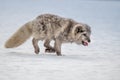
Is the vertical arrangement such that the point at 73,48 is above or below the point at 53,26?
below

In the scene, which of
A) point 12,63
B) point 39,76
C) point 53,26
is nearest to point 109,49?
point 53,26

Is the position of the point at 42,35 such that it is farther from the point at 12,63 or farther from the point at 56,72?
the point at 56,72

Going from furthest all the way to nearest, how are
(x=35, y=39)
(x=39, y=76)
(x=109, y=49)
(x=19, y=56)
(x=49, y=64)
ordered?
(x=109, y=49) → (x=35, y=39) → (x=19, y=56) → (x=49, y=64) → (x=39, y=76)

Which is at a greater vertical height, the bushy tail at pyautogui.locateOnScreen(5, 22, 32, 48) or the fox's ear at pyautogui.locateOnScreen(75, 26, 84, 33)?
the fox's ear at pyautogui.locateOnScreen(75, 26, 84, 33)

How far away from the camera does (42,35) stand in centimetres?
1281

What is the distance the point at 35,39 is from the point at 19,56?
0.94 metres

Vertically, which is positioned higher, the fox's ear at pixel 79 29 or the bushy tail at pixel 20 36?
the fox's ear at pixel 79 29

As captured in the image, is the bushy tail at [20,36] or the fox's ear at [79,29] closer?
the fox's ear at [79,29]

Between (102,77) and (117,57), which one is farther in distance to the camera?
(117,57)

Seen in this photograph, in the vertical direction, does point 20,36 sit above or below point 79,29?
below

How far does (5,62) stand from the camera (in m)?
11.2

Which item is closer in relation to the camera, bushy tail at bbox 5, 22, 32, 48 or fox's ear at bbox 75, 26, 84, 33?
fox's ear at bbox 75, 26, 84, 33

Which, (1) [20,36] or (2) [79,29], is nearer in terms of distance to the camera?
(2) [79,29]

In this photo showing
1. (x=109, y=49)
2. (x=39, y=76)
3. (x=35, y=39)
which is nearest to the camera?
(x=39, y=76)
